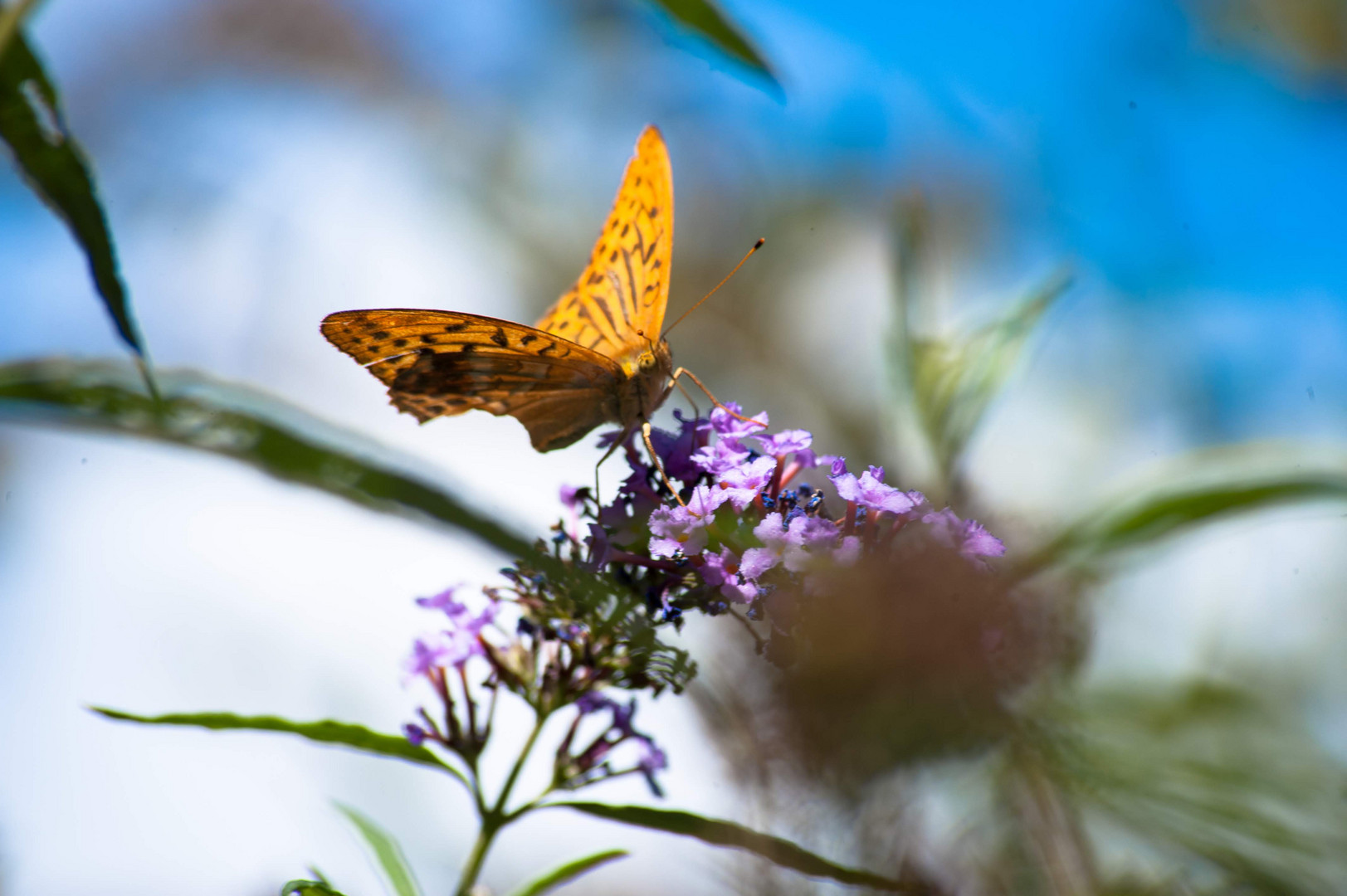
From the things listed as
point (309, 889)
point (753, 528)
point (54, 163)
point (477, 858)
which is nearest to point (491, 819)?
point (477, 858)

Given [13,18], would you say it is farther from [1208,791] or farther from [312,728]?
[1208,791]

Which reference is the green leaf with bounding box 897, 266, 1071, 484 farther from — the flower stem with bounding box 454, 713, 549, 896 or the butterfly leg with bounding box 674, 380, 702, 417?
the flower stem with bounding box 454, 713, 549, 896

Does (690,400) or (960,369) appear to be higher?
(960,369)

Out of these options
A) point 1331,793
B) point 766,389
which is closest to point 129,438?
point 1331,793

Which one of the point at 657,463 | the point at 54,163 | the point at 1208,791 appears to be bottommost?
the point at 1208,791

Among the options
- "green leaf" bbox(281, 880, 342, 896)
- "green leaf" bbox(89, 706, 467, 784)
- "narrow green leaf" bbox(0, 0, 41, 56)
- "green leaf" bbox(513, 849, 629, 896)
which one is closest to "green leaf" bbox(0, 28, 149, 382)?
"narrow green leaf" bbox(0, 0, 41, 56)

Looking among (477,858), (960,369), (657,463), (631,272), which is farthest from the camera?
(960,369)
